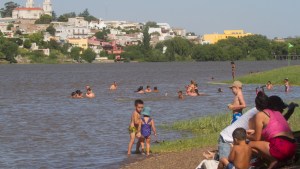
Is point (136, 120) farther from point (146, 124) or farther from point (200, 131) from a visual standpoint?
point (200, 131)

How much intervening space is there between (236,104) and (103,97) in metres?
35.2

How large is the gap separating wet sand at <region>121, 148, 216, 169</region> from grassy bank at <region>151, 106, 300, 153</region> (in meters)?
1.06

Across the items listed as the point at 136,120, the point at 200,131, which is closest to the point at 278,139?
the point at 136,120

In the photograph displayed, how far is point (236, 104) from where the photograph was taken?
49.5 ft

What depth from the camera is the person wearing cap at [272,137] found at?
1230 centimetres

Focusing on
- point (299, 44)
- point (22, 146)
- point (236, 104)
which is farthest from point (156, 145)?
point (299, 44)

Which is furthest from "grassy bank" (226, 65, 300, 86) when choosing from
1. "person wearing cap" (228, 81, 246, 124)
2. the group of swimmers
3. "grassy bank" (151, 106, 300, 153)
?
the group of swimmers

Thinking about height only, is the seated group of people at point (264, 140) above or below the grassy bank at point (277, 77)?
above

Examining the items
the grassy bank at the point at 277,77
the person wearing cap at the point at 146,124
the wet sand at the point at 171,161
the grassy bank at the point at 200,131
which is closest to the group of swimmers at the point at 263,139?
the wet sand at the point at 171,161

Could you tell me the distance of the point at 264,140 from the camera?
492 inches

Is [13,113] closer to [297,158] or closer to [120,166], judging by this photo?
[120,166]

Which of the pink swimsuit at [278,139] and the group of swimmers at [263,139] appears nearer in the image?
the group of swimmers at [263,139]

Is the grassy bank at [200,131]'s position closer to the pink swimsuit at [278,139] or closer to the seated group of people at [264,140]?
the seated group of people at [264,140]

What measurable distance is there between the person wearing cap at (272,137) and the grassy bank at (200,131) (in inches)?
228
